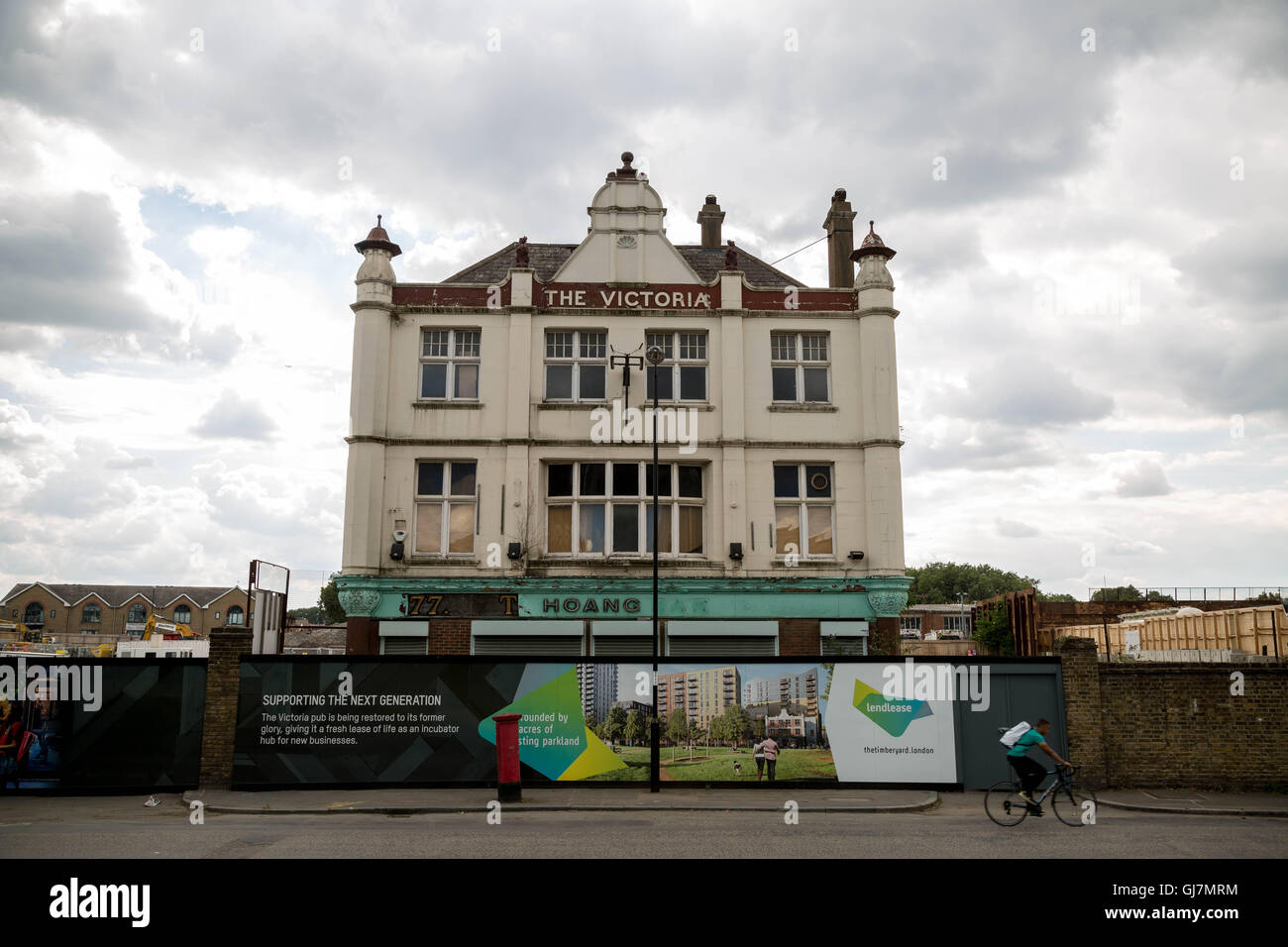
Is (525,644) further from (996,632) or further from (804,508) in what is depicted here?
(996,632)

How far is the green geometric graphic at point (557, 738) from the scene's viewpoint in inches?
692

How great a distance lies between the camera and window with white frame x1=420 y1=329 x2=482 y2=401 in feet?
81.6

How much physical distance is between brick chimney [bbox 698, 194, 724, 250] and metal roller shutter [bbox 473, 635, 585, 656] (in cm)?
1357

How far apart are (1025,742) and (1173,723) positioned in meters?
5.98

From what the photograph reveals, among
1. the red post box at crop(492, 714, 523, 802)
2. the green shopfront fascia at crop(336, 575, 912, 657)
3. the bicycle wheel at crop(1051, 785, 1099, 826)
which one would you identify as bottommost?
the bicycle wheel at crop(1051, 785, 1099, 826)

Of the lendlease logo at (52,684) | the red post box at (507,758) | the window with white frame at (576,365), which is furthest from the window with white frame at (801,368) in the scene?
the lendlease logo at (52,684)

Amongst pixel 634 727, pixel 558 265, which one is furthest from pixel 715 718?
pixel 558 265

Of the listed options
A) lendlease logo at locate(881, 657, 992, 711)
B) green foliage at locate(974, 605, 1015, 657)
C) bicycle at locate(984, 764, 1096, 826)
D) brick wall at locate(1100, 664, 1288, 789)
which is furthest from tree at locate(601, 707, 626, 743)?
green foliage at locate(974, 605, 1015, 657)

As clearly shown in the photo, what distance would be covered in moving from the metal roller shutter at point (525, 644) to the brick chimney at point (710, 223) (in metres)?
13.6

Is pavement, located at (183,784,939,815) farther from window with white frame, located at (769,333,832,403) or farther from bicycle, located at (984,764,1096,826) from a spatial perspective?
window with white frame, located at (769,333,832,403)

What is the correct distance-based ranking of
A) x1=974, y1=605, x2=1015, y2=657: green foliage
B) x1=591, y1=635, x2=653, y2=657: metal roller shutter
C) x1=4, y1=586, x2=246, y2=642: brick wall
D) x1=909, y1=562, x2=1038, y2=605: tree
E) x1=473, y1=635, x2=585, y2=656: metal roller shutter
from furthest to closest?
x1=909, y1=562, x2=1038, y2=605: tree < x1=4, y1=586, x2=246, y2=642: brick wall < x1=974, y1=605, x2=1015, y2=657: green foliage < x1=591, y1=635, x2=653, y2=657: metal roller shutter < x1=473, y1=635, x2=585, y2=656: metal roller shutter

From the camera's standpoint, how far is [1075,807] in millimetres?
15453

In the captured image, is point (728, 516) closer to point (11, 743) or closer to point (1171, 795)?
point (1171, 795)

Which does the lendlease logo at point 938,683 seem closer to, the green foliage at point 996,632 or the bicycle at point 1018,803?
the bicycle at point 1018,803
